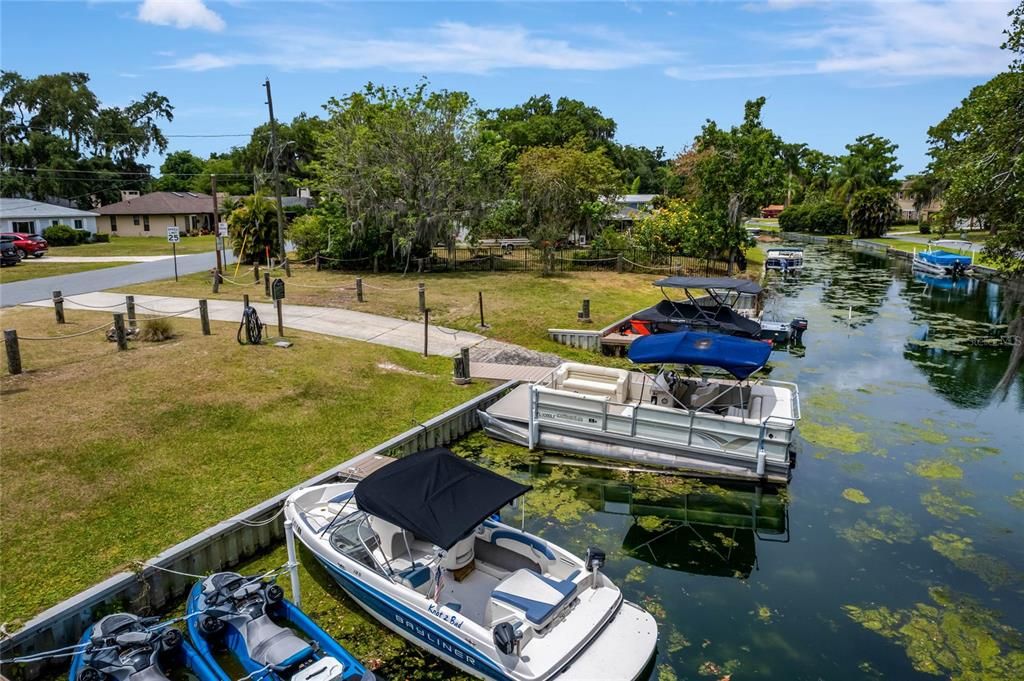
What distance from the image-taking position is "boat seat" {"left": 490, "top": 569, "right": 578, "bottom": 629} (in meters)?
7.54

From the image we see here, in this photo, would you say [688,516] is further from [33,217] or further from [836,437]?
[33,217]

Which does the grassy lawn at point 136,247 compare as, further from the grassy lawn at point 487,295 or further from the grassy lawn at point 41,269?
the grassy lawn at point 487,295

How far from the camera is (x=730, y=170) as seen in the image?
1383 inches

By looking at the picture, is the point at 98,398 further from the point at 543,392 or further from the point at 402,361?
the point at 543,392

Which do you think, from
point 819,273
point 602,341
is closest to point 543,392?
point 602,341

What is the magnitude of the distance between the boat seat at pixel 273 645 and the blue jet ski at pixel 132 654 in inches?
16.8

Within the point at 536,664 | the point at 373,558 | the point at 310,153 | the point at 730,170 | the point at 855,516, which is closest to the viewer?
the point at 536,664

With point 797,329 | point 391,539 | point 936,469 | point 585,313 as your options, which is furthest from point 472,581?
point 797,329

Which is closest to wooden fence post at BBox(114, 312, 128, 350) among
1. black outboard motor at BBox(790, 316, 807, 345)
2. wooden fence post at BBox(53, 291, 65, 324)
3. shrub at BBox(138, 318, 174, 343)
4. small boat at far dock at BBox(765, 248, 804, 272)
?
shrub at BBox(138, 318, 174, 343)

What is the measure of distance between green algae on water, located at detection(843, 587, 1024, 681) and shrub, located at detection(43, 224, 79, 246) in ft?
168

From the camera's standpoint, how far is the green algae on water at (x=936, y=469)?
1328 cm

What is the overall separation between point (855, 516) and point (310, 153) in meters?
71.9

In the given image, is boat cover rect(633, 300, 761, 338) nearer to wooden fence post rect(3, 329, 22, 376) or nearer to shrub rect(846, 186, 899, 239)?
wooden fence post rect(3, 329, 22, 376)

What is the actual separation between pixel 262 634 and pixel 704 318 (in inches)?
582
